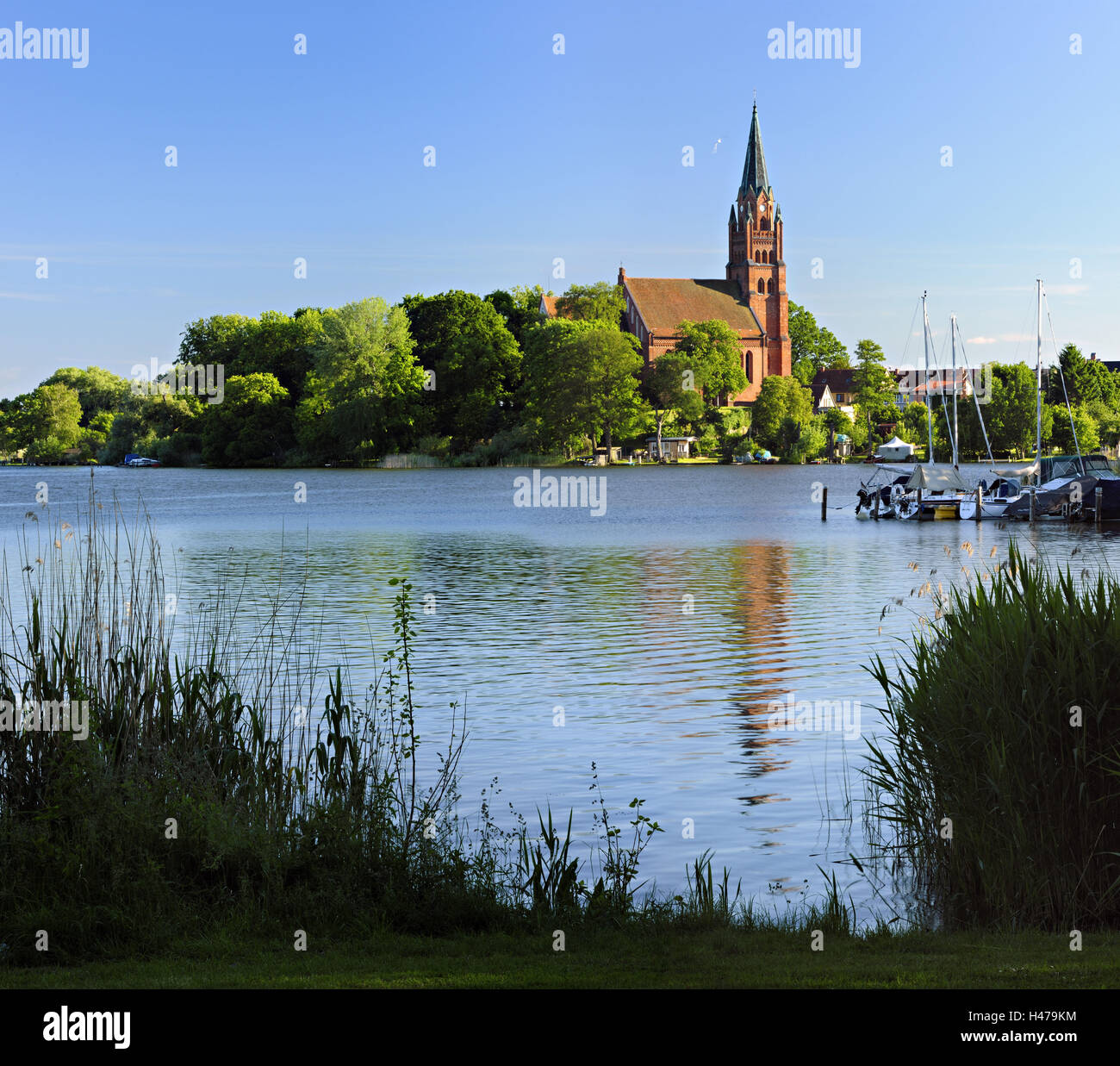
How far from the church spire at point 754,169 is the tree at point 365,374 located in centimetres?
6582

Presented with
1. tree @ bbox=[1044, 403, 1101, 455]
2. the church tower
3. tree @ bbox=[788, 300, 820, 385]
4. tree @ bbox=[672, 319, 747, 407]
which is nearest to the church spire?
the church tower

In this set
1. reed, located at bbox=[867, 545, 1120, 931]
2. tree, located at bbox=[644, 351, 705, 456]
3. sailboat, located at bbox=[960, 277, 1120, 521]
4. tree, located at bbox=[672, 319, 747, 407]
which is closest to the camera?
reed, located at bbox=[867, 545, 1120, 931]

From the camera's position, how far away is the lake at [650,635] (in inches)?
419

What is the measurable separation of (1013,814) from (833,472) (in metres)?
115

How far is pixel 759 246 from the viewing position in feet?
541


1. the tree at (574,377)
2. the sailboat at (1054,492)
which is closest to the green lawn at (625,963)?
the sailboat at (1054,492)

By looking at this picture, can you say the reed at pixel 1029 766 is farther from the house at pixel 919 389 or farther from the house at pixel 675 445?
the house at pixel 919 389

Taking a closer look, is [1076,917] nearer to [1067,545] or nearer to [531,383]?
[1067,545]

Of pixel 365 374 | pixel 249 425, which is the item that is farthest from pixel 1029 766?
pixel 249 425

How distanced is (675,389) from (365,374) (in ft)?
105

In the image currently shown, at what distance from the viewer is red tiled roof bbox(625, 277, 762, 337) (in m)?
152

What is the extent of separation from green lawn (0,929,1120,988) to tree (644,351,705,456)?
122 metres

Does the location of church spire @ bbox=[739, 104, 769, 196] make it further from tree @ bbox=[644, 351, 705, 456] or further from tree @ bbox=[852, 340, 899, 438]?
tree @ bbox=[644, 351, 705, 456]

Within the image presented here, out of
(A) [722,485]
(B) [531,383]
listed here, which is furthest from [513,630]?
(B) [531,383]
